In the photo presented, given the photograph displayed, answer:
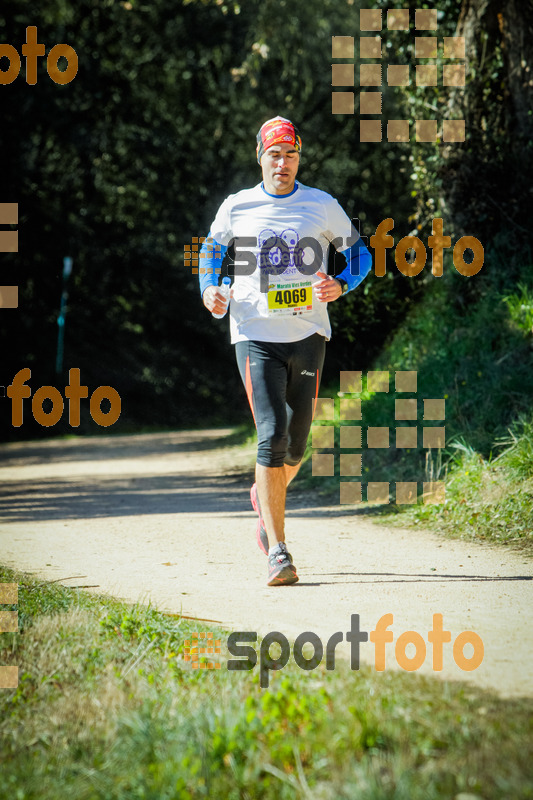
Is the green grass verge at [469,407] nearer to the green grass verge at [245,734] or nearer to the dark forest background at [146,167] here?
the green grass verge at [245,734]

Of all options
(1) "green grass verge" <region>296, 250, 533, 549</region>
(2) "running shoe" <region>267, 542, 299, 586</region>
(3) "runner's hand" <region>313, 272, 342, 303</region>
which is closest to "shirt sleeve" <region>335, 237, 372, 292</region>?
(3) "runner's hand" <region>313, 272, 342, 303</region>

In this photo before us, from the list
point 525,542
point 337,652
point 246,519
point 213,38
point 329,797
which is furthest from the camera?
point 213,38

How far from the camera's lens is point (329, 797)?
2182mm

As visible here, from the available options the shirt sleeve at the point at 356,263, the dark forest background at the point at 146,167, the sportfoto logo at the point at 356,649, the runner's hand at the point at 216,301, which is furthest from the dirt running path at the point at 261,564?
the dark forest background at the point at 146,167

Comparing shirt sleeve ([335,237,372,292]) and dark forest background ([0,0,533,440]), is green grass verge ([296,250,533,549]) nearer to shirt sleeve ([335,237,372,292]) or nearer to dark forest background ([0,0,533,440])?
shirt sleeve ([335,237,372,292])

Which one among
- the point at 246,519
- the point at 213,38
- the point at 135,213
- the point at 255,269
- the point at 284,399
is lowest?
the point at 246,519

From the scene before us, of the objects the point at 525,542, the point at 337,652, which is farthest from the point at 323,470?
the point at 337,652

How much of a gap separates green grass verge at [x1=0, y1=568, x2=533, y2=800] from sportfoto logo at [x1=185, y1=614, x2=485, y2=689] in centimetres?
7

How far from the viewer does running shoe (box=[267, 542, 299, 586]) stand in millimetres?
4562

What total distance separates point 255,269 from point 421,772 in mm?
3119

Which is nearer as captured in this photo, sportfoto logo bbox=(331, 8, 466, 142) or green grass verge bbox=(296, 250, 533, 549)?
green grass verge bbox=(296, 250, 533, 549)

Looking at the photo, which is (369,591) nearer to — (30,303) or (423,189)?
(423,189)

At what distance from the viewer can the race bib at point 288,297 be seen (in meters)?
4.78

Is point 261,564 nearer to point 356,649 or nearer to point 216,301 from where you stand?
point 216,301
